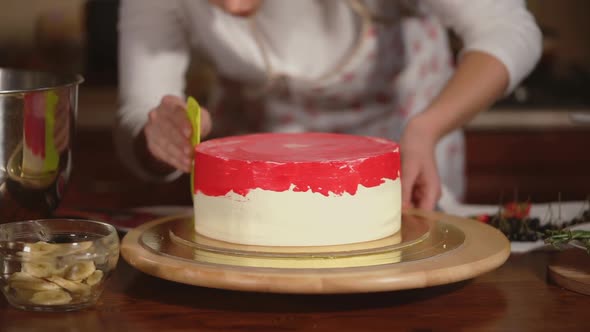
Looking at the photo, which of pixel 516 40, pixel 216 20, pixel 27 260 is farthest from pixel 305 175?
pixel 216 20

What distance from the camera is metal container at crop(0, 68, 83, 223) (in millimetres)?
1020

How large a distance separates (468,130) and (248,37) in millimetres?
1150

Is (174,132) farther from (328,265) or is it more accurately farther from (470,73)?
(470,73)

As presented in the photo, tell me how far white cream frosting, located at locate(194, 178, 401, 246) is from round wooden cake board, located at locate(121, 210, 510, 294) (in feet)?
0.08

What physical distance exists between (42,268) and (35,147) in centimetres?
23

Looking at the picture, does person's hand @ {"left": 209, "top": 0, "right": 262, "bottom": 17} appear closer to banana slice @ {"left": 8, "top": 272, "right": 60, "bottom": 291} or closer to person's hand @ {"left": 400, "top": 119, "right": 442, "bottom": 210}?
person's hand @ {"left": 400, "top": 119, "right": 442, "bottom": 210}

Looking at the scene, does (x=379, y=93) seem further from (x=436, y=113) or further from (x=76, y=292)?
(x=76, y=292)

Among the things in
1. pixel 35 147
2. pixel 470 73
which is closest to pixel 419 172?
Answer: pixel 470 73

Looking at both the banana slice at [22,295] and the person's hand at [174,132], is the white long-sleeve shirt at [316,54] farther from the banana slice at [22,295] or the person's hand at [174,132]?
the banana slice at [22,295]

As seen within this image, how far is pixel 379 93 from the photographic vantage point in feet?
5.94

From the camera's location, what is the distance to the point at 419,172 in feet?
4.15

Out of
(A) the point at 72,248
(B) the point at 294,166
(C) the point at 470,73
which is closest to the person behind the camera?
(A) the point at 72,248

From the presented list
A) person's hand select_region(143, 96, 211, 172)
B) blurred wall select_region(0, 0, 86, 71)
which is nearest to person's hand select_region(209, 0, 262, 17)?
person's hand select_region(143, 96, 211, 172)

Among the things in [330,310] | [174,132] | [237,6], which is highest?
[237,6]
